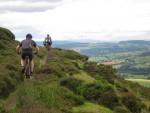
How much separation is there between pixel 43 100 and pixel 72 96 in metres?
5.16

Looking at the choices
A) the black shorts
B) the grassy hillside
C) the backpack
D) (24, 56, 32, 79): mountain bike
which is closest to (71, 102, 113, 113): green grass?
the grassy hillside

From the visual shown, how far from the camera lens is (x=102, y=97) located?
27.5 m

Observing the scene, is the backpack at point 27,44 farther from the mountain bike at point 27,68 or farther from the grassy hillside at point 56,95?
the grassy hillside at point 56,95

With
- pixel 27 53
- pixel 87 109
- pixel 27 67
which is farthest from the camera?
pixel 27 67

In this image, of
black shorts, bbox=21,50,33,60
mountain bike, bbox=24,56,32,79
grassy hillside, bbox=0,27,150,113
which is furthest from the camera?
mountain bike, bbox=24,56,32,79

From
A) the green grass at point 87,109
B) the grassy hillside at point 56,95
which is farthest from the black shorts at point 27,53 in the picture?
the green grass at point 87,109

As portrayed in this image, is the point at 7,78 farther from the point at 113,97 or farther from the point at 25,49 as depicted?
the point at 113,97

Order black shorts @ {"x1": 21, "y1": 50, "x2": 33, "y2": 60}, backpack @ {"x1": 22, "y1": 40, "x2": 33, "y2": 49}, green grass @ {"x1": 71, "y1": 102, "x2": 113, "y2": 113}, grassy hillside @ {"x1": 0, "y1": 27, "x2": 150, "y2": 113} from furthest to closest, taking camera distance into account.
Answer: black shorts @ {"x1": 21, "y1": 50, "x2": 33, "y2": 60} → backpack @ {"x1": 22, "y1": 40, "x2": 33, "y2": 49} → green grass @ {"x1": 71, "y1": 102, "x2": 113, "y2": 113} → grassy hillside @ {"x1": 0, "y1": 27, "x2": 150, "y2": 113}

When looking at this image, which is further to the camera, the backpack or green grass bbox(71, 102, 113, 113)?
the backpack

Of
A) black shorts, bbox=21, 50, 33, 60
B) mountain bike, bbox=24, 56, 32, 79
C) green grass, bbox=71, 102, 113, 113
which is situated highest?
black shorts, bbox=21, 50, 33, 60

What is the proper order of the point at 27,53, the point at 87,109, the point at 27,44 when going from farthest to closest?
the point at 27,53 → the point at 27,44 → the point at 87,109

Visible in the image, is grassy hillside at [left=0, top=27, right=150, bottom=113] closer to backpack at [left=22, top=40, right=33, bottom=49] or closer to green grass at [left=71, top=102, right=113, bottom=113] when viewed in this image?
green grass at [left=71, top=102, right=113, bottom=113]

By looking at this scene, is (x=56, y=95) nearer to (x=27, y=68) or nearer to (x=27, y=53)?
(x=27, y=53)

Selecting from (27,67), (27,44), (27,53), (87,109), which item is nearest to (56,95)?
(87,109)
